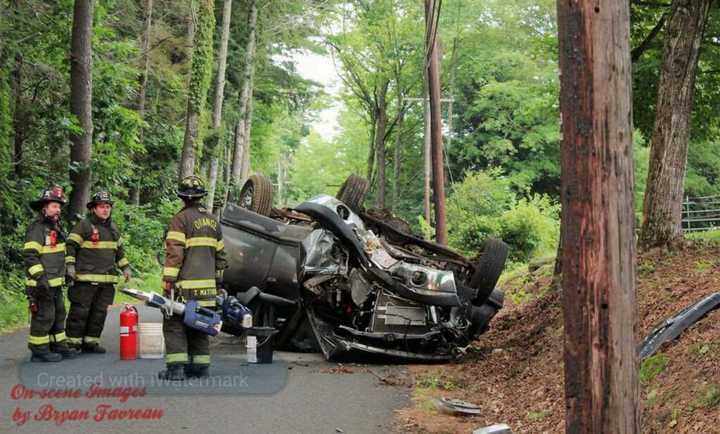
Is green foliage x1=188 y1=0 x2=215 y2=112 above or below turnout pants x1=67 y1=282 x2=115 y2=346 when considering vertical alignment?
above

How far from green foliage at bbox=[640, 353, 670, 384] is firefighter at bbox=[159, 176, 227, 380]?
4330mm

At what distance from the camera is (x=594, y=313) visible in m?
4.67

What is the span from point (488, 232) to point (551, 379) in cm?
2002

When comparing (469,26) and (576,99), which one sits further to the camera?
(469,26)

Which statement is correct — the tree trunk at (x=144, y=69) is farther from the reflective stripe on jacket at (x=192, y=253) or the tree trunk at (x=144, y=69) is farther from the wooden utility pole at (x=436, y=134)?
the reflective stripe on jacket at (x=192, y=253)

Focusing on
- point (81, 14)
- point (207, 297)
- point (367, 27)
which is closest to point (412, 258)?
point (207, 297)

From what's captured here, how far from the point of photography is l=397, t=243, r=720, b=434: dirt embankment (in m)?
6.13

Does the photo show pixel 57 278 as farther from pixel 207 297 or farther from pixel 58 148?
pixel 58 148

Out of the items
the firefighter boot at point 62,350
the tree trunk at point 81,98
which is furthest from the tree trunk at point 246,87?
the firefighter boot at point 62,350

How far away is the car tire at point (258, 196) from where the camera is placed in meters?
13.1

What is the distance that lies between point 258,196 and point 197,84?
1122 cm

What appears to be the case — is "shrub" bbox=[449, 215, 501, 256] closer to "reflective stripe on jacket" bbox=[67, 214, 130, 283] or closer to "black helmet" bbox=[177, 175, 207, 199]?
"reflective stripe on jacket" bbox=[67, 214, 130, 283]

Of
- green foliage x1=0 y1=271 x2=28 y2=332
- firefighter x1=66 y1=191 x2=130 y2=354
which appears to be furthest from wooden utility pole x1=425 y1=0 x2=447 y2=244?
firefighter x1=66 y1=191 x2=130 y2=354

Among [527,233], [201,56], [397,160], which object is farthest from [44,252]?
[397,160]
